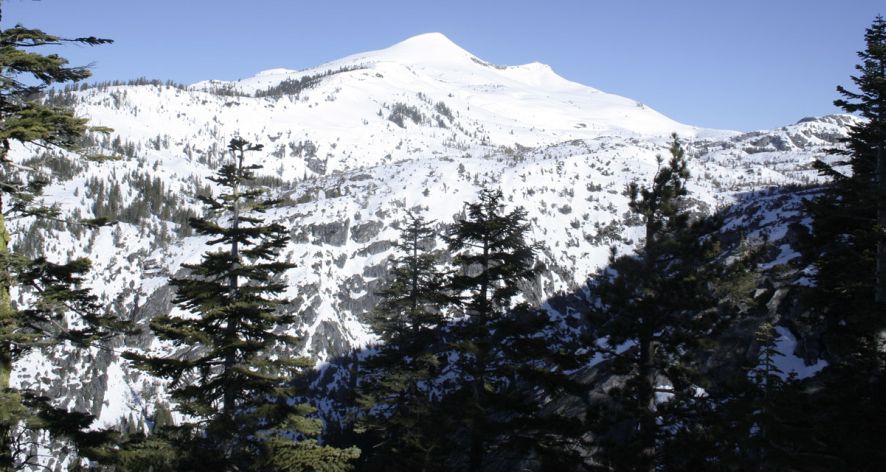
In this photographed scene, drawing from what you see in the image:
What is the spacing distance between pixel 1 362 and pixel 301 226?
275 ft

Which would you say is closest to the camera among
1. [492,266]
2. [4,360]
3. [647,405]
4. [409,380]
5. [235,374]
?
[4,360]

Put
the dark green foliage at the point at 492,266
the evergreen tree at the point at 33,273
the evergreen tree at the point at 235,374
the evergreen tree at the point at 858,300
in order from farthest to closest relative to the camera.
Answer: the dark green foliage at the point at 492,266, the evergreen tree at the point at 235,374, the evergreen tree at the point at 858,300, the evergreen tree at the point at 33,273

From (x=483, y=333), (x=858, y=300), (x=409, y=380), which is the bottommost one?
(x=409, y=380)

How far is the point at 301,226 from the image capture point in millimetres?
91562

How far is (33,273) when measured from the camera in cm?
982

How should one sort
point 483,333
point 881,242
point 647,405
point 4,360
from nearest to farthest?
point 4,360
point 881,242
point 647,405
point 483,333

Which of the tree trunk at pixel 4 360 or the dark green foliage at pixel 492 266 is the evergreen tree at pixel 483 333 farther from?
the tree trunk at pixel 4 360

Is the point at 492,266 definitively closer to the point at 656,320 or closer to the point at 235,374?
the point at 656,320

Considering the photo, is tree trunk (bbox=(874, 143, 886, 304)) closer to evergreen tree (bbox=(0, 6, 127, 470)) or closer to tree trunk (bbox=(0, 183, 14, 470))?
evergreen tree (bbox=(0, 6, 127, 470))

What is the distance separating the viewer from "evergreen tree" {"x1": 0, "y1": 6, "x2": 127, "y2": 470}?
926cm

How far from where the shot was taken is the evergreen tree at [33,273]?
9258mm

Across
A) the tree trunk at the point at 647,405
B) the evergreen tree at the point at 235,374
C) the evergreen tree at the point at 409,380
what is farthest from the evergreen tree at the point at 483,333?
→ the evergreen tree at the point at 235,374

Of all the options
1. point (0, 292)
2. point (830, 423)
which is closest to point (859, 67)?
point (830, 423)

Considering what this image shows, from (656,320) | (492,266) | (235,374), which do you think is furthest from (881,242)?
(235,374)
